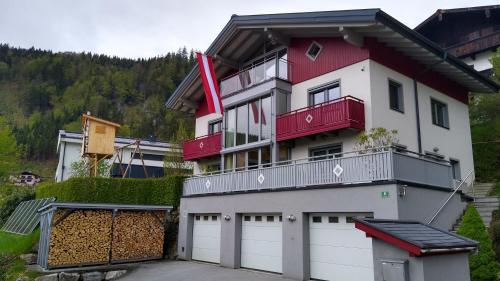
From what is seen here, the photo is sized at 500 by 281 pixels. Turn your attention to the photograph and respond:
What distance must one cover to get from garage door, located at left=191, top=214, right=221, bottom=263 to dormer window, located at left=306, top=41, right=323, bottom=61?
840cm

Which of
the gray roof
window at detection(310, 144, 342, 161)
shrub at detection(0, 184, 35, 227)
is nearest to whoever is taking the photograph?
the gray roof

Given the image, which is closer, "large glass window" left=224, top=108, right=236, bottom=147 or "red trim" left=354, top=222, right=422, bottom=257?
"red trim" left=354, top=222, right=422, bottom=257

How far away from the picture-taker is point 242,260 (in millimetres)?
16516

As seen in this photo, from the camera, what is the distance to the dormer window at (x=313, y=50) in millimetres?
18445

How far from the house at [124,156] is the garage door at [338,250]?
91.0 ft

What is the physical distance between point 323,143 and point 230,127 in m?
5.71

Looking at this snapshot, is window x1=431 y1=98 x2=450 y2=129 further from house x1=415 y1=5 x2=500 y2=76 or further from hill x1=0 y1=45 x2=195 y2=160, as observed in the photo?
hill x1=0 y1=45 x2=195 y2=160

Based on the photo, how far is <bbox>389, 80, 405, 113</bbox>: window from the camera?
1714 cm

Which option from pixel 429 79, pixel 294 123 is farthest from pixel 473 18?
pixel 294 123

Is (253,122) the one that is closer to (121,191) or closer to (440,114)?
(121,191)

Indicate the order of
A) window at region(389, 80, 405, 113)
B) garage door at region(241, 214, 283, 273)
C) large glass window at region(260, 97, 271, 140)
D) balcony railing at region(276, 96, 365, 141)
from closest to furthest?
garage door at region(241, 214, 283, 273)
balcony railing at region(276, 96, 365, 141)
window at region(389, 80, 405, 113)
large glass window at region(260, 97, 271, 140)

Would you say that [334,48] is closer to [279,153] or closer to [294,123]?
[294,123]

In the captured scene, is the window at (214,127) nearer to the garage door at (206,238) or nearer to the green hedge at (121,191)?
the green hedge at (121,191)

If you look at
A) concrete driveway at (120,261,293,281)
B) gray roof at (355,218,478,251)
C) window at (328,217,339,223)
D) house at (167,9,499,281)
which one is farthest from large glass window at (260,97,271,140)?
gray roof at (355,218,478,251)
